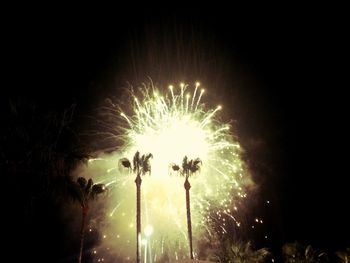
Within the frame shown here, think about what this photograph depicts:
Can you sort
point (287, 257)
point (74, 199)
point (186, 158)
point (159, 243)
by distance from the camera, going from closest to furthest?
point (74, 199), point (287, 257), point (186, 158), point (159, 243)

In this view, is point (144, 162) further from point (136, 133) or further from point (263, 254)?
point (263, 254)

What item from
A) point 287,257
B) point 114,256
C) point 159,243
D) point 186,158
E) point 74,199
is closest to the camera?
point 74,199

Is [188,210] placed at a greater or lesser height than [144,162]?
lesser

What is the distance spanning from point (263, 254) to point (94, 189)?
64.8ft

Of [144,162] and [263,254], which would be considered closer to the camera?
[144,162]

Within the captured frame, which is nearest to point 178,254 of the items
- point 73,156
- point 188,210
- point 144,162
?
point 188,210

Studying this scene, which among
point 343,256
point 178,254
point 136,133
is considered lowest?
point 343,256

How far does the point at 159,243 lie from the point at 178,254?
3.02 m

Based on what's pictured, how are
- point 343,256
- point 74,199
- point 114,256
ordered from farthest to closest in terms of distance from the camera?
point 114,256 < point 343,256 < point 74,199

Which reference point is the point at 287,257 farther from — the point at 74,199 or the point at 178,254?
the point at 74,199

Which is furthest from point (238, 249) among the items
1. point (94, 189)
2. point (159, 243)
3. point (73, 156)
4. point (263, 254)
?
point (73, 156)

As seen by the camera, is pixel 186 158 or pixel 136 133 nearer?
pixel 136 133

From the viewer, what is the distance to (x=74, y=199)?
33312 millimetres

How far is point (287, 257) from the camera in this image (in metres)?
39.0
